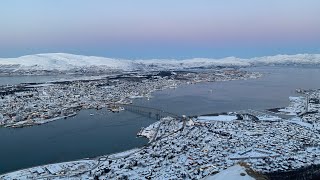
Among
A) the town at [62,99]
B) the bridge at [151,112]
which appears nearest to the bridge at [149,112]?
the bridge at [151,112]

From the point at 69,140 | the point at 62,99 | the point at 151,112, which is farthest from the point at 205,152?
the point at 62,99

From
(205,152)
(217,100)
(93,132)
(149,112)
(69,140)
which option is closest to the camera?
(205,152)

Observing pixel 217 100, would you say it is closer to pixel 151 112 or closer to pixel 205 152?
pixel 151 112

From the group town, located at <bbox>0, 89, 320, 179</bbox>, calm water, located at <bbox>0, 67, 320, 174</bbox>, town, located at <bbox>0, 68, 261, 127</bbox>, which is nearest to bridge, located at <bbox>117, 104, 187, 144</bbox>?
calm water, located at <bbox>0, 67, 320, 174</bbox>

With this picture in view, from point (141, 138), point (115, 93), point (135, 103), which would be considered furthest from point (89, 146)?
point (115, 93)

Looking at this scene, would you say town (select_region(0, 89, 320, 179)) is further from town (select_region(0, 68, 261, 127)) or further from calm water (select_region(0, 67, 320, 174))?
town (select_region(0, 68, 261, 127))

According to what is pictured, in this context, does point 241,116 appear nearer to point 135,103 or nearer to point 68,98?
point 135,103

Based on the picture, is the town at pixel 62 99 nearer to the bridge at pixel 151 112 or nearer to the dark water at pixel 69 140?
the bridge at pixel 151 112

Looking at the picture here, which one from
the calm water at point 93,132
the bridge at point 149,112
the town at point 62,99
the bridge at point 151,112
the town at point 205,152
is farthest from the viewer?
the town at point 62,99
